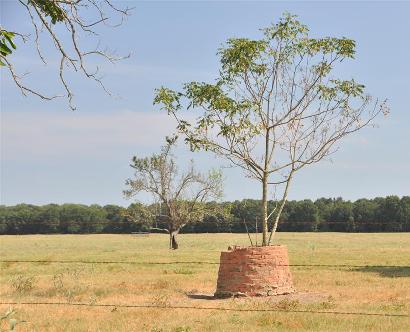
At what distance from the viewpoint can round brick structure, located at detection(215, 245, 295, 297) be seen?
55.9 feet

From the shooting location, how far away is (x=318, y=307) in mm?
14555

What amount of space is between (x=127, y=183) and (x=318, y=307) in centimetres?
3895

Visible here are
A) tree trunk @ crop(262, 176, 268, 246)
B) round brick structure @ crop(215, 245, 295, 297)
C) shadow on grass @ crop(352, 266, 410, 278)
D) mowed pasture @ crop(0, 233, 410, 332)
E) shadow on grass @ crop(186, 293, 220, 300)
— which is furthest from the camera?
shadow on grass @ crop(352, 266, 410, 278)

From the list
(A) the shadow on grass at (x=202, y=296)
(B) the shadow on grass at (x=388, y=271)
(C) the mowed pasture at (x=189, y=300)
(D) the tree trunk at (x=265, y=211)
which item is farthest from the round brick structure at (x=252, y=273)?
(B) the shadow on grass at (x=388, y=271)

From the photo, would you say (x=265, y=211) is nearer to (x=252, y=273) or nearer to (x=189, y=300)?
(x=252, y=273)

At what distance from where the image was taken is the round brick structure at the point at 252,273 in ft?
55.9

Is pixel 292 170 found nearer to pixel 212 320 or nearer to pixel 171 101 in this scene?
pixel 171 101

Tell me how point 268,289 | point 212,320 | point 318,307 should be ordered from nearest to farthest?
1. point 212,320
2. point 318,307
3. point 268,289

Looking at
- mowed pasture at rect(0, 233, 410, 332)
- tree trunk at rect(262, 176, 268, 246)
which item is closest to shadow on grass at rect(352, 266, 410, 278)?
mowed pasture at rect(0, 233, 410, 332)

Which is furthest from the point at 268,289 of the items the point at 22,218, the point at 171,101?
the point at 22,218

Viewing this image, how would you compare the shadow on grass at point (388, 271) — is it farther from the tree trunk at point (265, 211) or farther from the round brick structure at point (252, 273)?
the round brick structure at point (252, 273)

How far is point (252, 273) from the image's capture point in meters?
17.1

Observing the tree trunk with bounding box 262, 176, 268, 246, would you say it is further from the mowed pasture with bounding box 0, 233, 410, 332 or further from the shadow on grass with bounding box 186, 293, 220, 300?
the shadow on grass with bounding box 186, 293, 220, 300

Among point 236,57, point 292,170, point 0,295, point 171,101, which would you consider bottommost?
point 0,295
